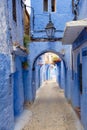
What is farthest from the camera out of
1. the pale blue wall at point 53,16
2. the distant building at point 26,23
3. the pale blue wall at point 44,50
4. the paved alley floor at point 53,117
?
the distant building at point 26,23

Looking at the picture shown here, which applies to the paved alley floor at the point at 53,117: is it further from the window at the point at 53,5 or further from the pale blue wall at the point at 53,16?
the window at the point at 53,5

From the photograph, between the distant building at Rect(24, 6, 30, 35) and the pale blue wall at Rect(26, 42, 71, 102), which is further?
the distant building at Rect(24, 6, 30, 35)

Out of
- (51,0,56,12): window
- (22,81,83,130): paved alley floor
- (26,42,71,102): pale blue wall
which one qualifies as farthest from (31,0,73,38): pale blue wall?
(22,81,83,130): paved alley floor

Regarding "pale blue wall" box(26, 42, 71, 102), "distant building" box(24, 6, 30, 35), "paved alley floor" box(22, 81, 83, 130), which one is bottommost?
"paved alley floor" box(22, 81, 83, 130)

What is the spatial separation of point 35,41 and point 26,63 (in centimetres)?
160

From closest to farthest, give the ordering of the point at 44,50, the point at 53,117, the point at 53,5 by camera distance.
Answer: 1. the point at 53,117
2. the point at 44,50
3. the point at 53,5

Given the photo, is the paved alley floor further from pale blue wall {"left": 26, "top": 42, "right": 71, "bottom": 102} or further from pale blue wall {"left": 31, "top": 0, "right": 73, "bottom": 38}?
pale blue wall {"left": 31, "top": 0, "right": 73, "bottom": 38}

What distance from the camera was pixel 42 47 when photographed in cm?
1480

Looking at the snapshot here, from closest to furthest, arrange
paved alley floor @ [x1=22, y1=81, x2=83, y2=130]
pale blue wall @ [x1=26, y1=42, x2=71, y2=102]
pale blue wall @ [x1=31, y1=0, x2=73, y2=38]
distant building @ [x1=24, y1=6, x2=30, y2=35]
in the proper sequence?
paved alley floor @ [x1=22, y1=81, x2=83, y2=130], pale blue wall @ [x1=26, y1=42, x2=71, y2=102], pale blue wall @ [x1=31, y1=0, x2=73, y2=38], distant building @ [x1=24, y1=6, x2=30, y2=35]

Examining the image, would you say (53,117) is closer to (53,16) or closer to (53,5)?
(53,16)

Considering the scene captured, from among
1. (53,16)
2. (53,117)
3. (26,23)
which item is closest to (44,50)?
(53,16)

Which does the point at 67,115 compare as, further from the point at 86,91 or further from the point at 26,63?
the point at 26,63

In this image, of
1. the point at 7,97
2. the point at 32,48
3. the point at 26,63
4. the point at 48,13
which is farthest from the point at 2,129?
the point at 48,13

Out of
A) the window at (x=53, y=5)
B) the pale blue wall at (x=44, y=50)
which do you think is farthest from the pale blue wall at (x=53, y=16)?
the pale blue wall at (x=44, y=50)
